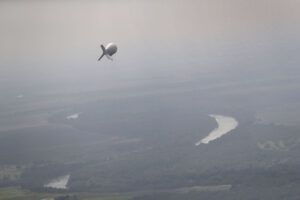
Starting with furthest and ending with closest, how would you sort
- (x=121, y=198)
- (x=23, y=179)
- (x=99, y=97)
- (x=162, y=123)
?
(x=99, y=97) → (x=162, y=123) → (x=23, y=179) → (x=121, y=198)

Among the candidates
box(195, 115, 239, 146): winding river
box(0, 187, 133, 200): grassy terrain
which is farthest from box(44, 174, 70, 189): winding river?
box(195, 115, 239, 146): winding river

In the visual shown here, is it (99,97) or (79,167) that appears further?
(99,97)

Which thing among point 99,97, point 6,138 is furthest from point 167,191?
point 99,97

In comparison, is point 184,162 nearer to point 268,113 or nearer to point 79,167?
point 79,167

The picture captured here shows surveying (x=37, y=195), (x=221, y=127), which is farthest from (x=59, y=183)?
(x=221, y=127)

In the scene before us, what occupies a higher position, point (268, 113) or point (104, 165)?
point (104, 165)

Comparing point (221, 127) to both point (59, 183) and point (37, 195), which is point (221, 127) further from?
point (37, 195)

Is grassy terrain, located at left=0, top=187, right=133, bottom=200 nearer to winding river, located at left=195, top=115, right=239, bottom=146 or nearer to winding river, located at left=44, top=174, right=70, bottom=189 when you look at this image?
winding river, located at left=44, top=174, right=70, bottom=189

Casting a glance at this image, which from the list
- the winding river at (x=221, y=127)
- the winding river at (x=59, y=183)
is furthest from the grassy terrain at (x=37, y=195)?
the winding river at (x=221, y=127)
